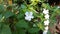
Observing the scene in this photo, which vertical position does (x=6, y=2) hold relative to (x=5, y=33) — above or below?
above

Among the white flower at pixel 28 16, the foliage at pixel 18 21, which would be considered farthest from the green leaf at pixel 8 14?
the white flower at pixel 28 16

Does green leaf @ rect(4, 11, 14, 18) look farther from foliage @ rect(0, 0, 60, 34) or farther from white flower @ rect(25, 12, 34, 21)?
white flower @ rect(25, 12, 34, 21)

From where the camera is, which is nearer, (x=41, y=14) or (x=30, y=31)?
(x=30, y=31)

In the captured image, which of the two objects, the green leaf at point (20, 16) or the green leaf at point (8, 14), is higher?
the green leaf at point (8, 14)

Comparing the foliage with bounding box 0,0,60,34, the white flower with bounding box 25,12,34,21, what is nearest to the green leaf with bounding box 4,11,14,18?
the foliage with bounding box 0,0,60,34

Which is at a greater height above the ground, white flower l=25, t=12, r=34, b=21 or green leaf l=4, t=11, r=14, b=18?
green leaf l=4, t=11, r=14, b=18

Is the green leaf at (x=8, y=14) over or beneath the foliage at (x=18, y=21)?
over

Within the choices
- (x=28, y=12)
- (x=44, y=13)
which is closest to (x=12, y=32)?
(x=28, y=12)

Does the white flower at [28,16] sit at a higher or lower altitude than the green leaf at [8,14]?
lower

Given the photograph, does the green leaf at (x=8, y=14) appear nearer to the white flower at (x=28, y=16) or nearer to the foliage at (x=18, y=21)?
the foliage at (x=18, y=21)

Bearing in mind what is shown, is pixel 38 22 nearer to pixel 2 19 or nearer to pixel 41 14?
pixel 41 14

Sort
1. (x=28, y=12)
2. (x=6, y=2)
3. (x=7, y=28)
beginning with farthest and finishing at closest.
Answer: (x=6, y=2), (x=28, y=12), (x=7, y=28)
